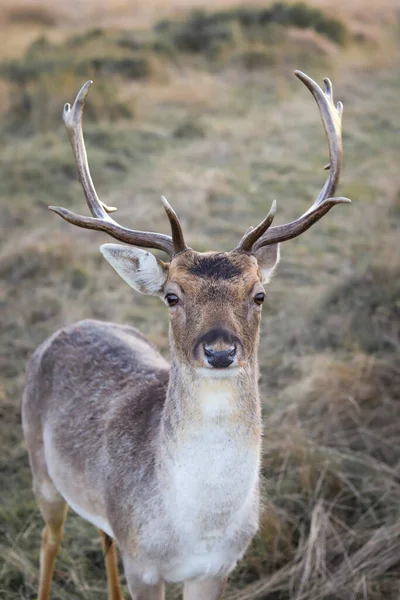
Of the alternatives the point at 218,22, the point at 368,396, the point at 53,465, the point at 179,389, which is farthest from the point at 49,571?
the point at 218,22

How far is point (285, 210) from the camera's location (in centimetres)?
962

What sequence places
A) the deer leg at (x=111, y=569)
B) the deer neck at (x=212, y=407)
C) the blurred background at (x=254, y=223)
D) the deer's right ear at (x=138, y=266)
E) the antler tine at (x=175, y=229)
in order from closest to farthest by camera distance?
the deer neck at (x=212, y=407) < the antler tine at (x=175, y=229) < the deer's right ear at (x=138, y=266) < the deer leg at (x=111, y=569) < the blurred background at (x=254, y=223)

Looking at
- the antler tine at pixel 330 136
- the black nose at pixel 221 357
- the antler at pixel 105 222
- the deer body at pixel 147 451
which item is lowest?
the deer body at pixel 147 451

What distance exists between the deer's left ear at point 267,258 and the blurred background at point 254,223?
159 centimetres

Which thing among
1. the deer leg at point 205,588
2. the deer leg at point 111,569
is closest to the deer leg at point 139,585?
the deer leg at point 205,588

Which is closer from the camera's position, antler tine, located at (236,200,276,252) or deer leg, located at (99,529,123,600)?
antler tine, located at (236,200,276,252)

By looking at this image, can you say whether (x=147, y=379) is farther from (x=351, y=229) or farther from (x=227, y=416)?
(x=351, y=229)

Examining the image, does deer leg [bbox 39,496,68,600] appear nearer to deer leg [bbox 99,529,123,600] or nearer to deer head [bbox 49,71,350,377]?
deer leg [bbox 99,529,123,600]

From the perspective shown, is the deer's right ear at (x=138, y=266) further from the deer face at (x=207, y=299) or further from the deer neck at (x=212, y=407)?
the deer neck at (x=212, y=407)

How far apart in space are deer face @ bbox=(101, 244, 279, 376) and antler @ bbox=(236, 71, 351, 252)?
0.08 metres

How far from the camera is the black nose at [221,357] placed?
281 cm

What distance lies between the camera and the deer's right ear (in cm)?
330

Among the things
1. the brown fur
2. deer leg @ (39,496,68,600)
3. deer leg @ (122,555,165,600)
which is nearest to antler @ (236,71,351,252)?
the brown fur

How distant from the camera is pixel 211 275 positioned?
3.09m
